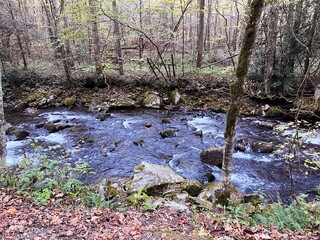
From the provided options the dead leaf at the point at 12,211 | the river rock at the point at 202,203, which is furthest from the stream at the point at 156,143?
the dead leaf at the point at 12,211

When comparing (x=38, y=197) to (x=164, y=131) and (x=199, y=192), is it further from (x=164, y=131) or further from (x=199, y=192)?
(x=164, y=131)

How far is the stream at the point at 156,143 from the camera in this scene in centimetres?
736

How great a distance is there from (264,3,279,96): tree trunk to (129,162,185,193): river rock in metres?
8.73

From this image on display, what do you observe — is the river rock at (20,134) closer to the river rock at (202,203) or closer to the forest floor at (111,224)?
the forest floor at (111,224)

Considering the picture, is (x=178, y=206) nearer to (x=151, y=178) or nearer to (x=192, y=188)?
(x=192, y=188)

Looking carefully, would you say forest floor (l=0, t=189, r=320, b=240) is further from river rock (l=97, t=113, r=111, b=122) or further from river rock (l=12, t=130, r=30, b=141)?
river rock (l=97, t=113, r=111, b=122)

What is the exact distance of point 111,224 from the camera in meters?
3.88

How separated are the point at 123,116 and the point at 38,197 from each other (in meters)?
8.34

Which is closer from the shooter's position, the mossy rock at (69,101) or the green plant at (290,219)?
the green plant at (290,219)

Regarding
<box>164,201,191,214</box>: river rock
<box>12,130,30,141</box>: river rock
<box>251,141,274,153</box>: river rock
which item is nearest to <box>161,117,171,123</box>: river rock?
<box>251,141,274,153</box>: river rock

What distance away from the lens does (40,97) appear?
14539 millimetres

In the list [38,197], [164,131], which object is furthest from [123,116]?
[38,197]

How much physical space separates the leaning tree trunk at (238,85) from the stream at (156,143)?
176cm

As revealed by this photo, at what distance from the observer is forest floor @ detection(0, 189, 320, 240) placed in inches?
136
